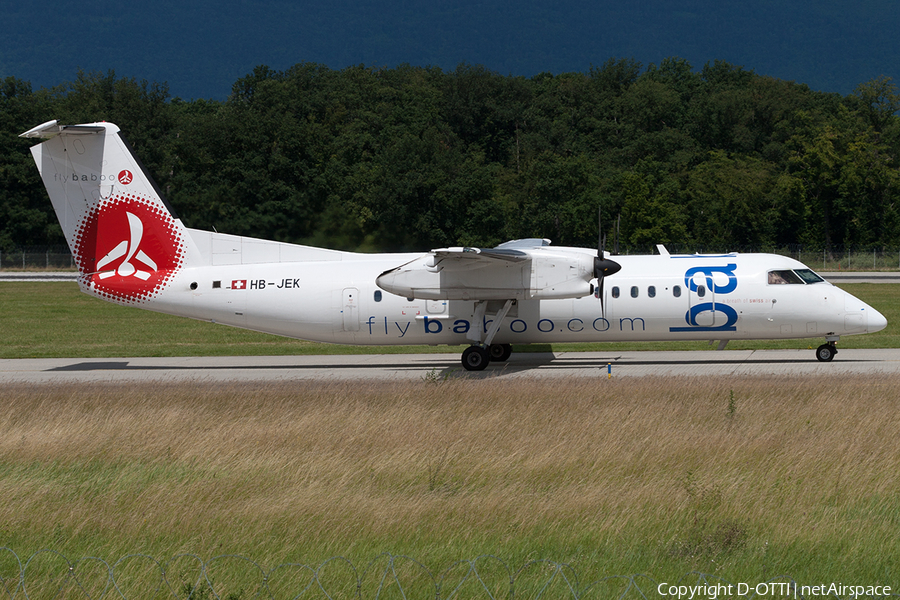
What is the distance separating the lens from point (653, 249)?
6556cm

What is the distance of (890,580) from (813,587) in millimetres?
945

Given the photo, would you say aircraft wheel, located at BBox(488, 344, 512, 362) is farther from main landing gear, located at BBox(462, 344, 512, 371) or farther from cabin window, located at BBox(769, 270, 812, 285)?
cabin window, located at BBox(769, 270, 812, 285)

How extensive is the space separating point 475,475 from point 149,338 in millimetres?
25758

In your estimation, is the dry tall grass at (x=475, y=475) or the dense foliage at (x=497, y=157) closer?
the dry tall grass at (x=475, y=475)

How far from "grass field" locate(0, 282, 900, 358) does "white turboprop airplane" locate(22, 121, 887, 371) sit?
5.19 meters

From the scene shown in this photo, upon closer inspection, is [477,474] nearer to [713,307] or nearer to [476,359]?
[476,359]

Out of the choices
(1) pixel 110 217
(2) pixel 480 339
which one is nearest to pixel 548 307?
(2) pixel 480 339

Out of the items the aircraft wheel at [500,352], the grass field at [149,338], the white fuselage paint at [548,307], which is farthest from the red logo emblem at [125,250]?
the aircraft wheel at [500,352]

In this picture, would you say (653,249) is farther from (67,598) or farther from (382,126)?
(67,598)

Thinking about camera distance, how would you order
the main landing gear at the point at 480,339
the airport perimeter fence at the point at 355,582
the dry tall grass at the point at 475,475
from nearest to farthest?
the airport perimeter fence at the point at 355,582 → the dry tall grass at the point at 475,475 → the main landing gear at the point at 480,339

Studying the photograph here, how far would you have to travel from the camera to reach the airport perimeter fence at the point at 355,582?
25.4ft

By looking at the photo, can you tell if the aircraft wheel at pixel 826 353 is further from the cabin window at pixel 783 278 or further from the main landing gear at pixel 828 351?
the cabin window at pixel 783 278

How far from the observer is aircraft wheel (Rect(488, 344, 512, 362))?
25.9 metres

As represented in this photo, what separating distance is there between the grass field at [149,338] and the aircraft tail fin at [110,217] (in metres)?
5.65
